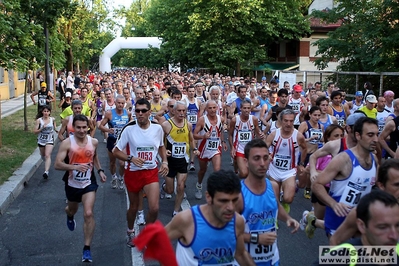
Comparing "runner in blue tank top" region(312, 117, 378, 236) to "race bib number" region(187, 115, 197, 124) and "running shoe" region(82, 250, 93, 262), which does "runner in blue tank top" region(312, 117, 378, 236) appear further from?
"race bib number" region(187, 115, 197, 124)

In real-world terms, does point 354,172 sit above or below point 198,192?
above

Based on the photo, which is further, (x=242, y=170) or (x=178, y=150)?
(x=178, y=150)

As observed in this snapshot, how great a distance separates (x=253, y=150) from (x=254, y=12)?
31908 mm

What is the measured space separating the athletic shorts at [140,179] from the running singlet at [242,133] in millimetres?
2915

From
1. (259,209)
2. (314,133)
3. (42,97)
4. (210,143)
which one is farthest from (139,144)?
(42,97)

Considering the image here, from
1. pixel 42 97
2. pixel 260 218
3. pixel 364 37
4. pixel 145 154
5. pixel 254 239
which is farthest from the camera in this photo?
pixel 364 37

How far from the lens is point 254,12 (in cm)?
3534

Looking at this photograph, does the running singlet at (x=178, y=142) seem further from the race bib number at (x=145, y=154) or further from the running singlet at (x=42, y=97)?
the running singlet at (x=42, y=97)

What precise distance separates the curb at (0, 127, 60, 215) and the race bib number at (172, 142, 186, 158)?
9.79 feet

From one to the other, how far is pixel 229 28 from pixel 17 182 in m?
27.1

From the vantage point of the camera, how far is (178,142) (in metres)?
8.70

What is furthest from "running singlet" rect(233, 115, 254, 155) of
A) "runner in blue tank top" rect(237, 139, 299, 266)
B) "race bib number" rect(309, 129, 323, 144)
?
"runner in blue tank top" rect(237, 139, 299, 266)

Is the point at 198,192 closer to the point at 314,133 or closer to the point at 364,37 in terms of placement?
the point at 314,133

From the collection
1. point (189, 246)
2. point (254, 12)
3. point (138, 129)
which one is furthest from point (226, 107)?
point (254, 12)
